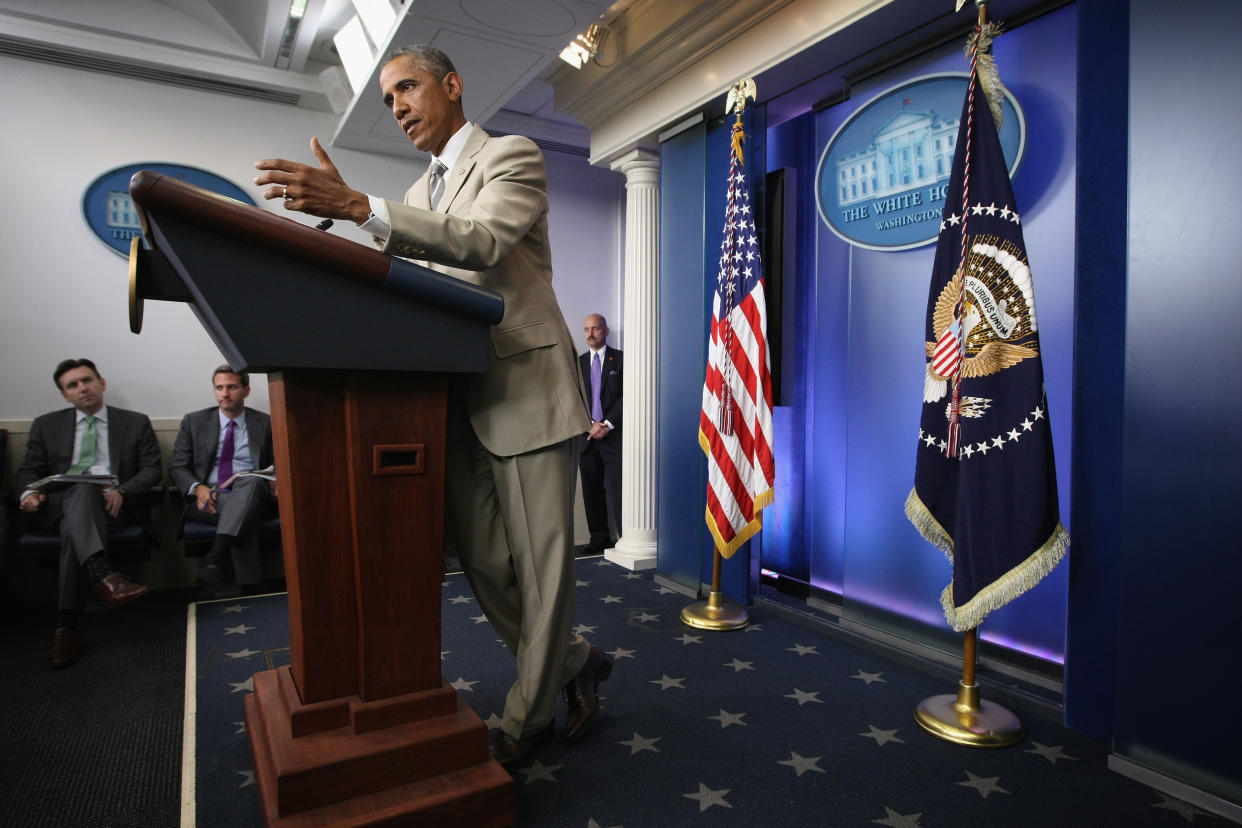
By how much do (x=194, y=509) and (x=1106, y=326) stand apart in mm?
3982

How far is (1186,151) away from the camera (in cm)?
174

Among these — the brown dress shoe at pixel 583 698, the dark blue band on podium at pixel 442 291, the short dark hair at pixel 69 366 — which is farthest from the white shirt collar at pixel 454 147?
the short dark hair at pixel 69 366

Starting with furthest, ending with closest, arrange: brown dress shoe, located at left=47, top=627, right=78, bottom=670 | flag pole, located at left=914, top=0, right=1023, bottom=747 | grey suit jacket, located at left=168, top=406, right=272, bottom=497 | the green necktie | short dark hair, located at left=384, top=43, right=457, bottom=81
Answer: grey suit jacket, located at left=168, top=406, right=272, bottom=497
the green necktie
brown dress shoe, located at left=47, top=627, right=78, bottom=670
flag pole, located at left=914, top=0, right=1023, bottom=747
short dark hair, located at left=384, top=43, right=457, bottom=81

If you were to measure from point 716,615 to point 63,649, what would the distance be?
8.49ft

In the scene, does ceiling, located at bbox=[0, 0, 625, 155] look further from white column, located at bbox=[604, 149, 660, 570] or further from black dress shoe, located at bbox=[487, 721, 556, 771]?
black dress shoe, located at bbox=[487, 721, 556, 771]

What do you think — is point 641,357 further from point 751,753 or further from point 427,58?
point 427,58

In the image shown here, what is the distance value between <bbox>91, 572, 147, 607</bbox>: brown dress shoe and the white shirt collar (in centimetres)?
265

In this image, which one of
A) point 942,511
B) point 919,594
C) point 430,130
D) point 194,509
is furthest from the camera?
point 194,509

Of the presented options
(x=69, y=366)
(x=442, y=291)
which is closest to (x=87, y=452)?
(x=69, y=366)

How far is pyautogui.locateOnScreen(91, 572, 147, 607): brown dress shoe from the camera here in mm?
3158

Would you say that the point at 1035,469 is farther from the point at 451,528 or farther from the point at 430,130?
the point at 430,130

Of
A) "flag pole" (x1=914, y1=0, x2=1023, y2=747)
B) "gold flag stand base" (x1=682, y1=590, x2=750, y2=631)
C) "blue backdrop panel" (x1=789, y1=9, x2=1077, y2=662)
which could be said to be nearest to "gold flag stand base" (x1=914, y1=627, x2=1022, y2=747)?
"flag pole" (x1=914, y1=0, x2=1023, y2=747)

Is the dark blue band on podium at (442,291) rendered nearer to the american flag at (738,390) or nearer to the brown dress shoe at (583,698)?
the brown dress shoe at (583,698)

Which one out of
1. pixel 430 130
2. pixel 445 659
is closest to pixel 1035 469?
pixel 430 130
